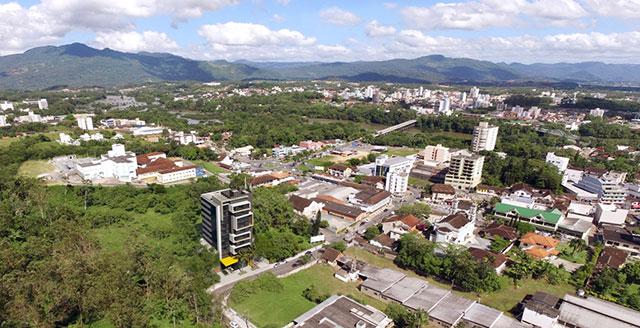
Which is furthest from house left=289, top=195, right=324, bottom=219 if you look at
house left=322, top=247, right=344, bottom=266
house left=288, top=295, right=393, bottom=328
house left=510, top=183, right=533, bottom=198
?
house left=510, top=183, right=533, bottom=198

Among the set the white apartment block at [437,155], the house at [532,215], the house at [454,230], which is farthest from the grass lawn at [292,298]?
the white apartment block at [437,155]

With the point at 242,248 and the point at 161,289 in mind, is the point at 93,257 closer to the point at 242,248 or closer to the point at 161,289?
the point at 161,289

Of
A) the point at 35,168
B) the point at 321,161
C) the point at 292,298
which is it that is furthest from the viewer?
the point at 321,161

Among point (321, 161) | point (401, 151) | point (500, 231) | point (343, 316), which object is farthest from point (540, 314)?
point (401, 151)

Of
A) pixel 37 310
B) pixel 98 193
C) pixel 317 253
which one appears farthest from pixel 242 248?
pixel 98 193

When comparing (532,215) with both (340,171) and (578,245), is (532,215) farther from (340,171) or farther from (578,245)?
(340,171)

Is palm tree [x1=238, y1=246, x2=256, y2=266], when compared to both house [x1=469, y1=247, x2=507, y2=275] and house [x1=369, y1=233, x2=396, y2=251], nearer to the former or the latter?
house [x1=369, y1=233, x2=396, y2=251]

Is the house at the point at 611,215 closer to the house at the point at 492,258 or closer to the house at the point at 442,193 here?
the house at the point at 442,193
